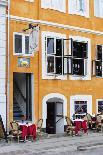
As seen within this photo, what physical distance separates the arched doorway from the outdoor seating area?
2.33ft

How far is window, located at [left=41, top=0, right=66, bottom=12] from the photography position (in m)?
22.2

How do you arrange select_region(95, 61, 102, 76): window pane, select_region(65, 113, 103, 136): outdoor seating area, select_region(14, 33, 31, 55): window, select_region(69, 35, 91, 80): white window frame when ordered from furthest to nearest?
1. select_region(95, 61, 102, 76): window pane
2. select_region(69, 35, 91, 80): white window frame
3. select_region(65, 113, 103, 136): outdoor seating area
4. select_region(14, 33, 31, 55): window

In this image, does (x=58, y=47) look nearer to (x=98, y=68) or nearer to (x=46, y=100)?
(x=46, y=100)

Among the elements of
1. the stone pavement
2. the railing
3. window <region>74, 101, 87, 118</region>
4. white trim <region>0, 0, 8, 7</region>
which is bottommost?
the stone pavement

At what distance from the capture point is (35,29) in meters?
20.6

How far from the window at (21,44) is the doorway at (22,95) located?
127cm

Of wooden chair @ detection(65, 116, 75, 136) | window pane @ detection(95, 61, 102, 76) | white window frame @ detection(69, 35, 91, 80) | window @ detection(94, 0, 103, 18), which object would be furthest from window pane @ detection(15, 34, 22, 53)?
window @ detection(94, 0, 103, 18)

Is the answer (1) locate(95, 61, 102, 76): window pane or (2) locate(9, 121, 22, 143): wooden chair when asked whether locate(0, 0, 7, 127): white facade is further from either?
(1) locate(95, 61, 102, 76): window pane

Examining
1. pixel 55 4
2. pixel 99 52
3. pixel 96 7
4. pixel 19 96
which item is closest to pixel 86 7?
pixel 96 7

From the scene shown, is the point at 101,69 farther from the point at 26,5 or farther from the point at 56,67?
the point at 26,5

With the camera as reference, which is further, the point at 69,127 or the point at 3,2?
the point at 69,127

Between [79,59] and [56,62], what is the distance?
179 centimetres

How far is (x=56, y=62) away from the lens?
74.0 feet

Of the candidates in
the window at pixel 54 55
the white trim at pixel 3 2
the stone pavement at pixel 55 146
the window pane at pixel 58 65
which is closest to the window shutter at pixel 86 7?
the window at pixel 54 55
